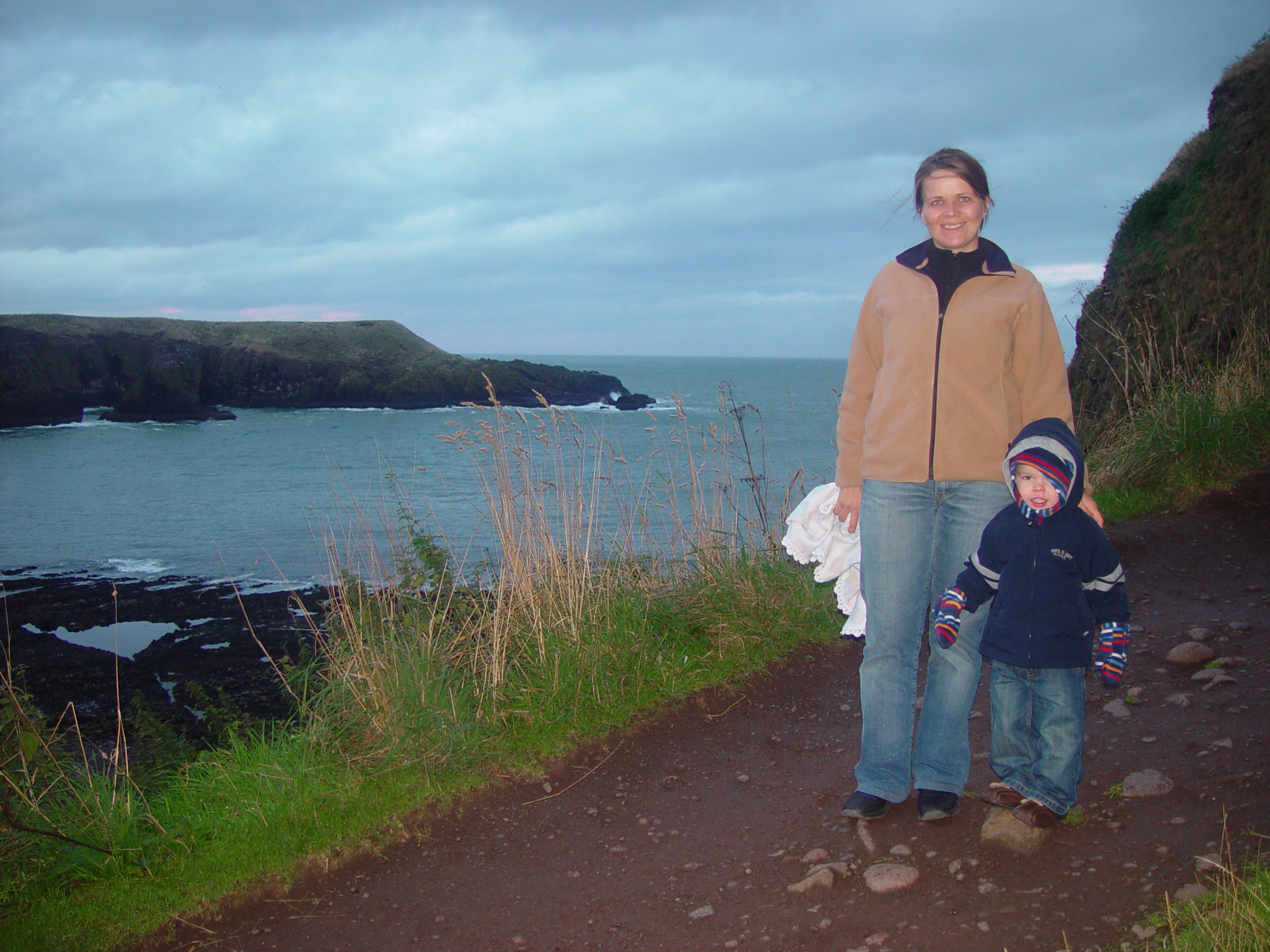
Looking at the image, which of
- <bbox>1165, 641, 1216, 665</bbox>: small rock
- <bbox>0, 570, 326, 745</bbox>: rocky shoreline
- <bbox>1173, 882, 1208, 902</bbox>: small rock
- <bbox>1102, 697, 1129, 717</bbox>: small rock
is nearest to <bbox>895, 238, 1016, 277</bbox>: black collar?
<bbox>1173, 882, 1208, 902</bbox>: small rock

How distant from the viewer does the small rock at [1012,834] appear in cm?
267

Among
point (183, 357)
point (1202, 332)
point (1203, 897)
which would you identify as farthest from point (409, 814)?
point (183, 357)

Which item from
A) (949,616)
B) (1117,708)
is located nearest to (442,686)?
(949,616)

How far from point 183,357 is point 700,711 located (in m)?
61.6

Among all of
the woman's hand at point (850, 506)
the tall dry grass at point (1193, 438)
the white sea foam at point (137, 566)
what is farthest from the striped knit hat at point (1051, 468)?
the white sea foam at point (137, 566)

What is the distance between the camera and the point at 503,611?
15.3 ft

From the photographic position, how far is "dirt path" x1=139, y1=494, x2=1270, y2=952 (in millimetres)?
2494

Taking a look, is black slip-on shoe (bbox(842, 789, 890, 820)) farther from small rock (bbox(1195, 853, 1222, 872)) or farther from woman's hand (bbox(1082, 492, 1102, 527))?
woman's hand (bbox(1082, 492, 1102, 527))

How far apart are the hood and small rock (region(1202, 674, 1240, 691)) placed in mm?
1841

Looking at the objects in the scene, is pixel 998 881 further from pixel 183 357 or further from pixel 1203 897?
pixel 183 357

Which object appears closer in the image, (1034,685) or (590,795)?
(1034,685)

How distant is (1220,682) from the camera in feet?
12.4

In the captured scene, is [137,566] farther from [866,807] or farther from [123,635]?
[866,807]

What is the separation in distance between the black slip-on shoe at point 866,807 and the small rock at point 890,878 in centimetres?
26
